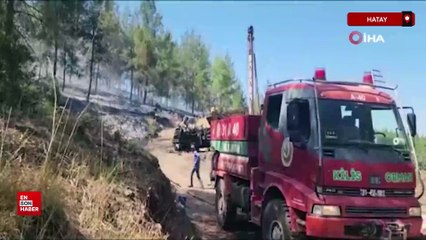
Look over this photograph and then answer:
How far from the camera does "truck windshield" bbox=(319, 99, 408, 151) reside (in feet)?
18.9

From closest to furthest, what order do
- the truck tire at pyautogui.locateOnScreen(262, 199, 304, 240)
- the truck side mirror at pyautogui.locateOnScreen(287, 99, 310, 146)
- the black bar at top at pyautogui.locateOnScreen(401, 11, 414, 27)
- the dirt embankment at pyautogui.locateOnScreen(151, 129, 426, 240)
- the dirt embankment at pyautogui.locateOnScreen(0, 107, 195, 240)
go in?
the dirt embankment at pyautogui.locateOnScreen(0, 107, 195, 240)
the black bar at top at pyautogui.locateOnScreen(401, 11, 414, 27)
the truck side mirror at pyautogui.locateOnScreen(287, 99, 310, 146)
the truck tire at pyautogui.locateOnScreen(262, 199, 304, 240)
the dirt embankment at pyautogui.locateOnScreen(151, 129, 426, 240)

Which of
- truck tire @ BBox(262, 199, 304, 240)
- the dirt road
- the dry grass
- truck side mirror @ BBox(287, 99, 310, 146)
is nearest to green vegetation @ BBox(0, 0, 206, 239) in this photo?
the dry grass

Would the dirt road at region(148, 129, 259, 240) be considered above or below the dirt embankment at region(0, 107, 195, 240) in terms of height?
below

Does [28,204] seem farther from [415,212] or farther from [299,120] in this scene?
[415,212]

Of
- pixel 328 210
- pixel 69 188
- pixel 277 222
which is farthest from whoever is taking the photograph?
pixel 277 222

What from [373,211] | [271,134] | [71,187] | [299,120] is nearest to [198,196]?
[271,134]

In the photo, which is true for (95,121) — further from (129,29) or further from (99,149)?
(129,29)

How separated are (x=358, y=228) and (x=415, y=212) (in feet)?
2.83

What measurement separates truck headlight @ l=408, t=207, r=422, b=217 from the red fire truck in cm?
1

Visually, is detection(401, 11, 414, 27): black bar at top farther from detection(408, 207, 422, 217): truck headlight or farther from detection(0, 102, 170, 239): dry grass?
detection(0, 102, 170, 239): dry grass

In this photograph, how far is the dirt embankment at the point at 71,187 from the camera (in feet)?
9.50

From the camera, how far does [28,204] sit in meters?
2.81

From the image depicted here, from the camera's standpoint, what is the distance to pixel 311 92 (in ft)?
19.7

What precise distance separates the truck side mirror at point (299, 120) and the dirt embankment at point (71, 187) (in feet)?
6.27
